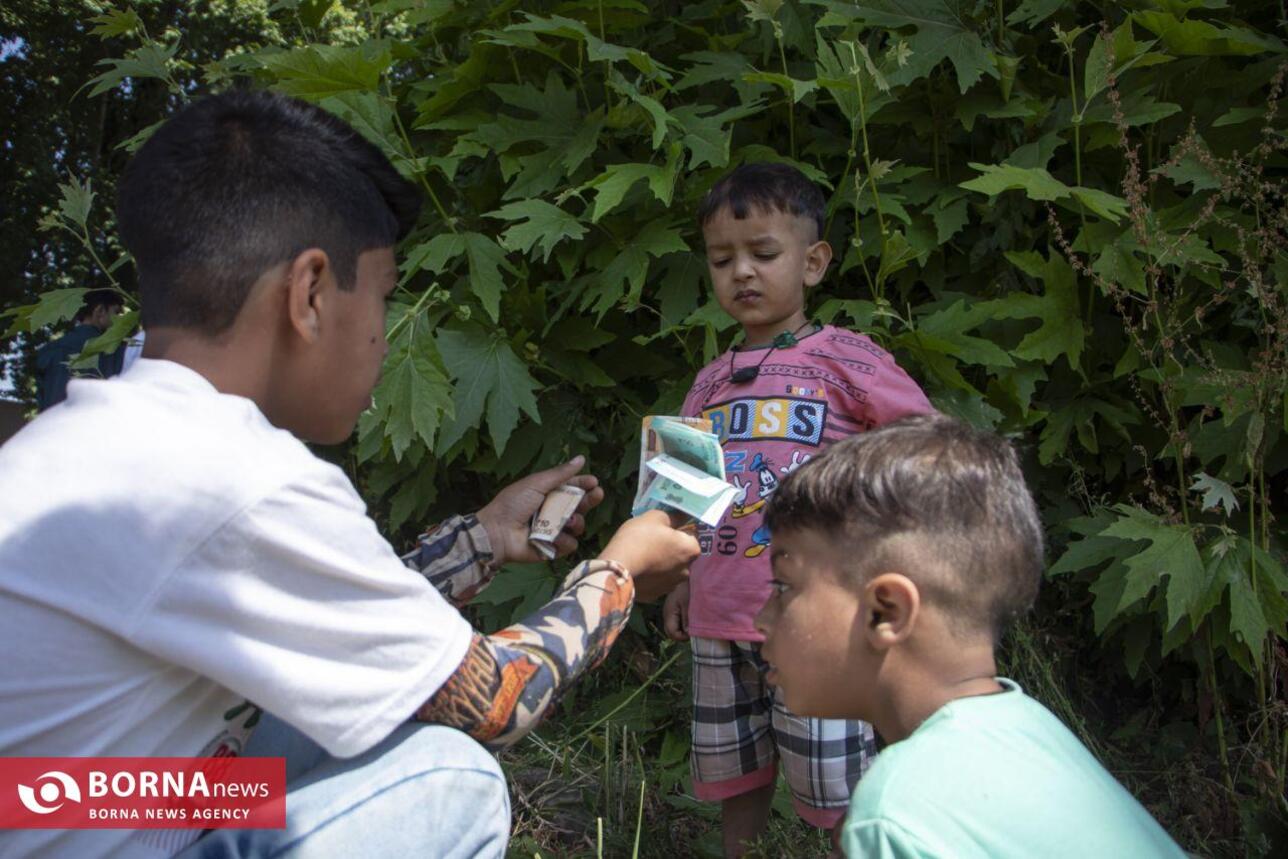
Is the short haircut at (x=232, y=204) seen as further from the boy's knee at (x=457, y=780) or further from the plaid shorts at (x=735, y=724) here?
the plaid shorts at (x=735, y=724)

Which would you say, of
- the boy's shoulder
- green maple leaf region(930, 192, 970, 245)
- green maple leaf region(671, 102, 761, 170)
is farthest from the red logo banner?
green maple leaf region(930, 192, 970, 245)

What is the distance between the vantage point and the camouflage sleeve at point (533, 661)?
159cm

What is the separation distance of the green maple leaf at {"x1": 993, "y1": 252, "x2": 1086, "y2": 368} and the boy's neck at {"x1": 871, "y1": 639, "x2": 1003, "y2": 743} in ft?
5.00

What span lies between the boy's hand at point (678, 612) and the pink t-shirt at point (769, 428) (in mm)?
105

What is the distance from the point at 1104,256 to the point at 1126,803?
186 centimetres

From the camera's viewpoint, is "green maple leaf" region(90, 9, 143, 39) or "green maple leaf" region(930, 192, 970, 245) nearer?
"green maple leaf" region(930, 192, 970, 245)

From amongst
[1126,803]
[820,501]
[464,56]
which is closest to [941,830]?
[1126,803]

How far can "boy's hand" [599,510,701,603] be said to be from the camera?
2.03 metres

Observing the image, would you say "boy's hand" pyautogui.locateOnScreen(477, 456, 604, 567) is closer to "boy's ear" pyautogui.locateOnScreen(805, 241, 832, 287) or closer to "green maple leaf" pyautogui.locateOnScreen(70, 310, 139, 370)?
"boy's ear" pyautogui.locateOnScreen(805, 241, 832, 287)

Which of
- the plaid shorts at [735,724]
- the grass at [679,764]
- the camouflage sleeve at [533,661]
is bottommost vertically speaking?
the grass at [679,764]

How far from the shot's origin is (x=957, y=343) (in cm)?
283

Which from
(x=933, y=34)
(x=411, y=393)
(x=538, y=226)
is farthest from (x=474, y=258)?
(x=933, y=34)

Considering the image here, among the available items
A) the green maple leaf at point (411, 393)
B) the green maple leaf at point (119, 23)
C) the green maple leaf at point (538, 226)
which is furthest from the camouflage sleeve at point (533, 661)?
the green maple leaf at point (119, 23)

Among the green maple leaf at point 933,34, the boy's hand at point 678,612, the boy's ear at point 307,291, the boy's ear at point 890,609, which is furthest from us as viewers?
the green maple leaf at point 933,34
